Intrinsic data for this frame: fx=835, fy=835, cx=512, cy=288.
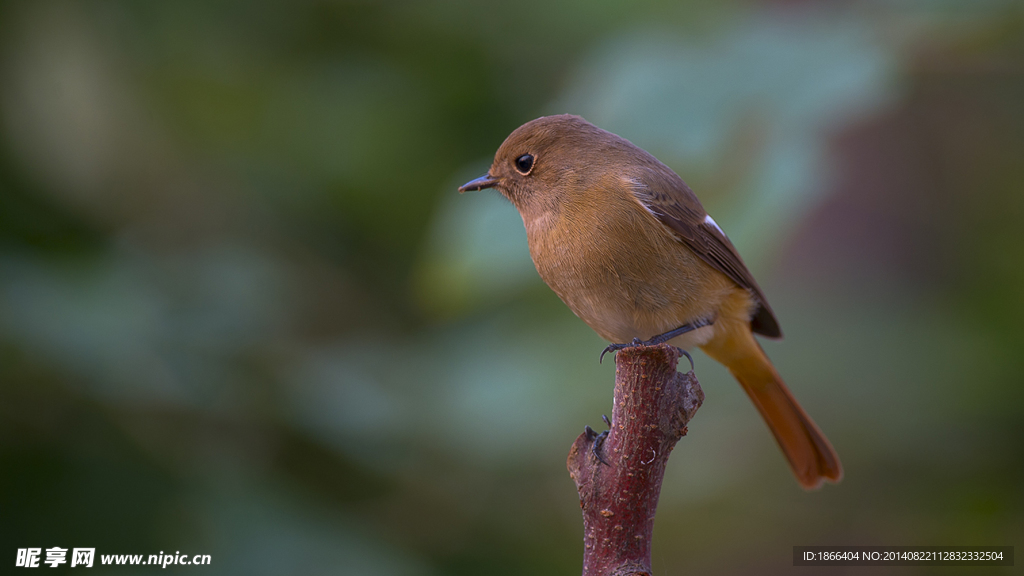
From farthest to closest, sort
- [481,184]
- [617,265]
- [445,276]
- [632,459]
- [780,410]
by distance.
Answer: [780,410], [481,184], [445,276], [617,265], [632,459]

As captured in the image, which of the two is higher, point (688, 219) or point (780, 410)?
point (688, 219)

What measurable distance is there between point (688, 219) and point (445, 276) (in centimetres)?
88

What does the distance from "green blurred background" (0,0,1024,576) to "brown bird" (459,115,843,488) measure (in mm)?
150

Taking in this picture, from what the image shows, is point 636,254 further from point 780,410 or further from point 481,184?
point 780,410

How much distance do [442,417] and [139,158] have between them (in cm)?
219

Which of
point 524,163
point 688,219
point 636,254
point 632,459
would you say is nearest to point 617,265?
point 636,254

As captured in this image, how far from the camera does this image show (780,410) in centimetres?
330

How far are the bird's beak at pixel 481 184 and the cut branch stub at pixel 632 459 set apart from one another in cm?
118

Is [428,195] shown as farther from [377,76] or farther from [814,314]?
[814,314]

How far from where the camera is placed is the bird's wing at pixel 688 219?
288 centimetres

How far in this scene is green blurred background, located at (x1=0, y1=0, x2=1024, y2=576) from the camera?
10.8 ft

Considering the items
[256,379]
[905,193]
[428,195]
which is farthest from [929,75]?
[256,379]

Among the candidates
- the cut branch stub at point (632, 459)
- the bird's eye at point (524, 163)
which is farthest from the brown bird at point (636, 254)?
the cut branch stub at point (632, 459)

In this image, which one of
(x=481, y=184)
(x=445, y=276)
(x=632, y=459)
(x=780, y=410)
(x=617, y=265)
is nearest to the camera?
(x=632, y=459)
